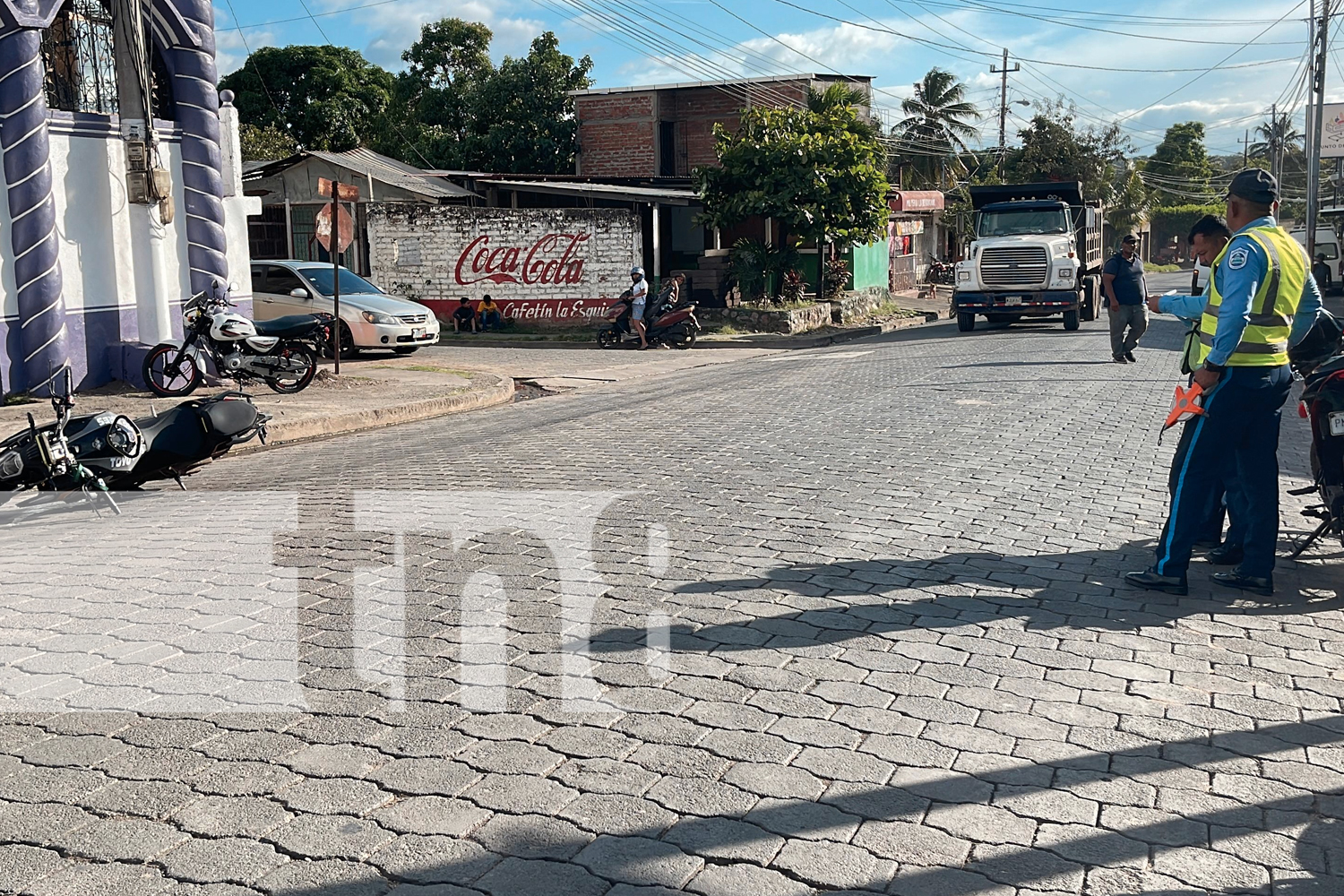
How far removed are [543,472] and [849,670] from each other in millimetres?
4778

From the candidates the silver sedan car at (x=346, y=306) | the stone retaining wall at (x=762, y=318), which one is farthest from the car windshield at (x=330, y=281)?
the stone retaining wall at (x=762, y=318)

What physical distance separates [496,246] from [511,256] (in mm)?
376

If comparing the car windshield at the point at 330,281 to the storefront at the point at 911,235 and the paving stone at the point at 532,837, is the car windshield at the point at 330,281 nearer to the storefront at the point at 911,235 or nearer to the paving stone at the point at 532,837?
the paving stone at the point at 532,837

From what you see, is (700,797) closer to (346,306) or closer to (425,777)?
(425,777)

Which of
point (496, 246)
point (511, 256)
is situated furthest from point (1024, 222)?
point (496, 246)

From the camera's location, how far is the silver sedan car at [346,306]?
19406 mm

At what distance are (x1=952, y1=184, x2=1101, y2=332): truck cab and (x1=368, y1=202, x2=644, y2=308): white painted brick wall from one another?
7083 mm

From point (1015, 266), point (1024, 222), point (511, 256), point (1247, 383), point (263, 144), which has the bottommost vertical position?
point (1247, 383)

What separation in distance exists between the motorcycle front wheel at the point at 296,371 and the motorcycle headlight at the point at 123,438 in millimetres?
6067

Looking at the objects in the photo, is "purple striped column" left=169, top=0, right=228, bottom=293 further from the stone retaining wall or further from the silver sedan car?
the stone retaining wall

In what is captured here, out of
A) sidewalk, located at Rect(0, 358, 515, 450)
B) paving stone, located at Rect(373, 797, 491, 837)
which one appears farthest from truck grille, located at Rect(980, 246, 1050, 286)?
paving stone, located at Rect(373, 797, 491, 837)

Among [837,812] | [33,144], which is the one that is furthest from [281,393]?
[837,812]

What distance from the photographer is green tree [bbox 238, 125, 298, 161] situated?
40.6 m

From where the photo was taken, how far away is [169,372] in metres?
13.4
